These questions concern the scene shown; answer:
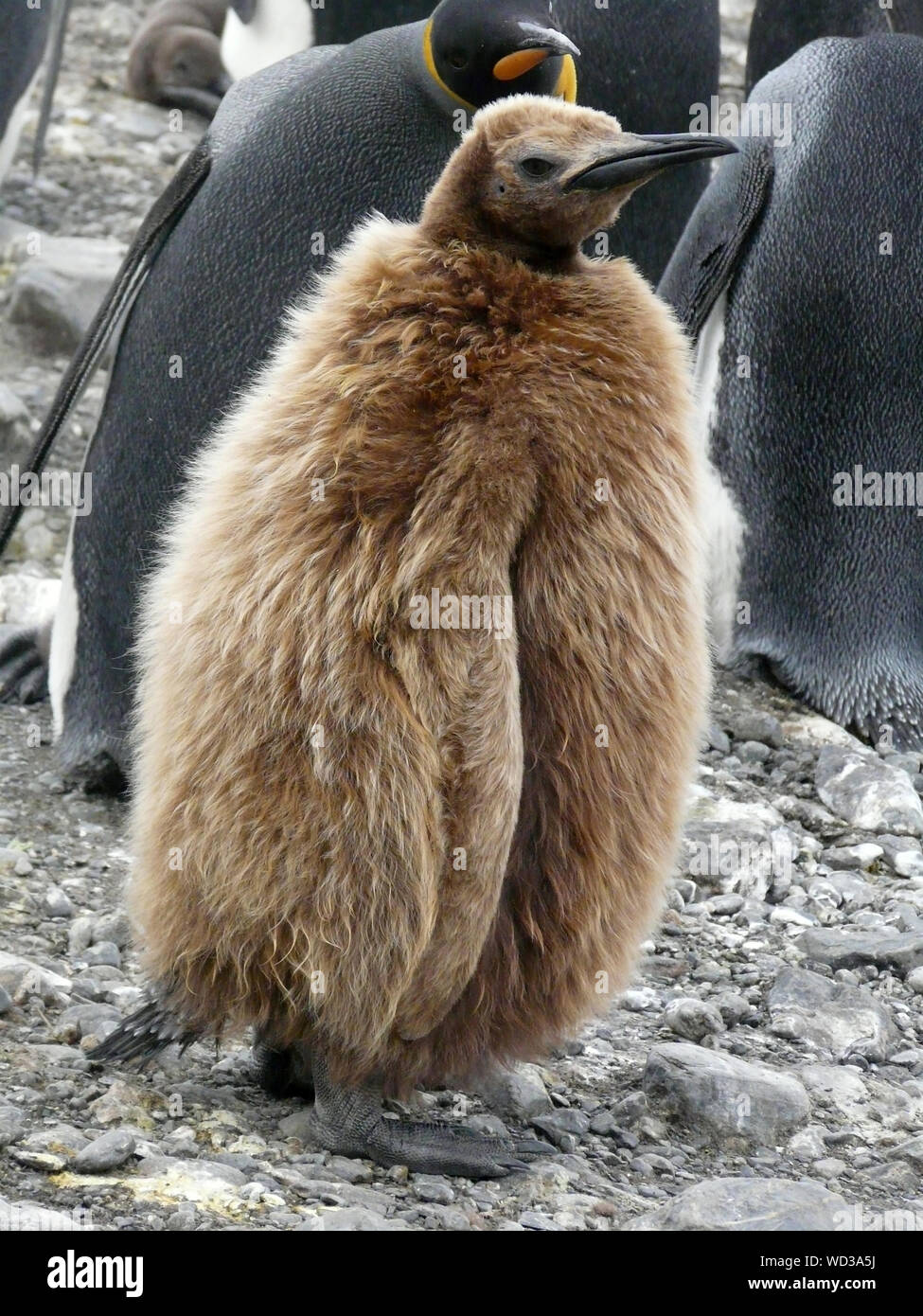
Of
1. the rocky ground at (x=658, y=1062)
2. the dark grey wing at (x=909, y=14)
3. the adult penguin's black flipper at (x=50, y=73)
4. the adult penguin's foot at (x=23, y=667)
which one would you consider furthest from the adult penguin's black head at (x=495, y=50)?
the adult penguin's black flipper at (x=50, y=73)

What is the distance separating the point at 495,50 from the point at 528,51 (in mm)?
50

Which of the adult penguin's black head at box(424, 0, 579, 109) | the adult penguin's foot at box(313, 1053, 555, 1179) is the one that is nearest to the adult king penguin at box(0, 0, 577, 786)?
the adult penguin's black head at box(424, 0, 579, 109)

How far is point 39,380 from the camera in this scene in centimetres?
477

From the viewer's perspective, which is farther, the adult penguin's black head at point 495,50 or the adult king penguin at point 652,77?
the adult king penguin at point 652,77

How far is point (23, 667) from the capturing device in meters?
3.58

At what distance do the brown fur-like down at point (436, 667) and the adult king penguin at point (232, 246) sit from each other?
93 cm

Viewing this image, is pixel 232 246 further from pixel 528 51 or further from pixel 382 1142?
pixel 382 1142

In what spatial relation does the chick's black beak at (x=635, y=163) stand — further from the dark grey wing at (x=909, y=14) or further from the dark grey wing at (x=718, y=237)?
the dark grey wing at (x=909, y=14)

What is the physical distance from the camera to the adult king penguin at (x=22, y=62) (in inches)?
209

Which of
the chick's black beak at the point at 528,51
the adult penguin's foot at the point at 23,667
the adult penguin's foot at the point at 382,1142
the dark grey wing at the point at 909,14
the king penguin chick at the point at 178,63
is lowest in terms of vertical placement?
the adult penguin's foot at the point at 382,1142

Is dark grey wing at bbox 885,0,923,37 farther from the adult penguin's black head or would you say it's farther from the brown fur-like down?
the brown fur-like down

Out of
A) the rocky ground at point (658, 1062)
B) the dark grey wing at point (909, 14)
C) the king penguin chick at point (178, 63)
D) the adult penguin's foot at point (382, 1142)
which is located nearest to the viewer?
the rocky ground at point (658, 1062)

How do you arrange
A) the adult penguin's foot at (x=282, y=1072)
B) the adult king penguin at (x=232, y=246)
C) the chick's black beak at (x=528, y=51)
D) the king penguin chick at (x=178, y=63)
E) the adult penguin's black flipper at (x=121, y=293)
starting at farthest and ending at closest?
1. the king penguin chick at (x=178, y=63)
2. the adult penguin's black flipper at (x=121, y=293)
3. the adult king penguin at (x=232, y=246)
4. the chick's black beak at (x=528, y=51)
5. the adult penguin's foot at (x=282, y=1072)

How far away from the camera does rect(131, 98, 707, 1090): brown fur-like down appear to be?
5.74 feet
